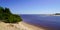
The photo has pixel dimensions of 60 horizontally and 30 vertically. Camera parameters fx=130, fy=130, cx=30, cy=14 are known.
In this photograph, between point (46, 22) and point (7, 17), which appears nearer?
point (7, 17)

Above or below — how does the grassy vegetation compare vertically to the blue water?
above

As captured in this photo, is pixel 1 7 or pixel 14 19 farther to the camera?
pixel 1 7

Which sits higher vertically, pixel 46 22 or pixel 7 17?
pixel 7 17

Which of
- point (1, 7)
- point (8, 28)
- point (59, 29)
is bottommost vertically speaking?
point (59, 29)

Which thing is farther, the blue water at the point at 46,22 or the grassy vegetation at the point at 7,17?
the blue water at the point at 46,22

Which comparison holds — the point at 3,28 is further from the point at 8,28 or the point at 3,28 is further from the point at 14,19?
the point at 14,19

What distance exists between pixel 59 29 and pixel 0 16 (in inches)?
136

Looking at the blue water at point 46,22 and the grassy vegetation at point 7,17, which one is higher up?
the grassy vegetation at point 7,17

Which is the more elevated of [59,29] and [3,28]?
[3,28]

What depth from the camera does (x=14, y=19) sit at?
6332 mm

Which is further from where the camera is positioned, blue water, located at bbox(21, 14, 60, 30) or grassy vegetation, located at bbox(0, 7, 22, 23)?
blue water, located at bbox(21, 14, 60, 30)

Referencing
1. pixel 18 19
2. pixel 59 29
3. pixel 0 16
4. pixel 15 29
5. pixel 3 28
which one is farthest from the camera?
pixel 59 29

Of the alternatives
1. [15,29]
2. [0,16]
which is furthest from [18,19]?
[15,29]

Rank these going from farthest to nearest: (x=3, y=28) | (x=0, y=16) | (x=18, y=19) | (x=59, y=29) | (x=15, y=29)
A: (x=59, y=29), (x=18, y=19), (x=0, y=16), (x=15, y=29), (x=3, y=28)
